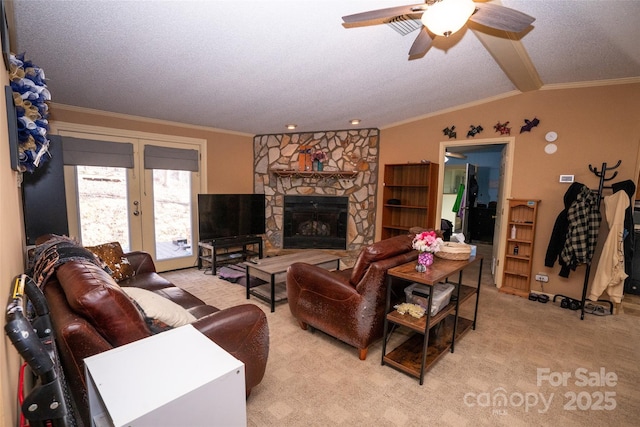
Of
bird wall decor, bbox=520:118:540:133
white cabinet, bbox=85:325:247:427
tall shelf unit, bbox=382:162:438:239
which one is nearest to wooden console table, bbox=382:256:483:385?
white cabinet, bbox=85:325:247:427

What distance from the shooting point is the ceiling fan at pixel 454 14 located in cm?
158

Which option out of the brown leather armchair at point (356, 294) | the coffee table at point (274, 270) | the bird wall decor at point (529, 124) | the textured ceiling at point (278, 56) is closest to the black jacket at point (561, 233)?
the bird wall decor at point (529, 124)

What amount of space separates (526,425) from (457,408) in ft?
1.23

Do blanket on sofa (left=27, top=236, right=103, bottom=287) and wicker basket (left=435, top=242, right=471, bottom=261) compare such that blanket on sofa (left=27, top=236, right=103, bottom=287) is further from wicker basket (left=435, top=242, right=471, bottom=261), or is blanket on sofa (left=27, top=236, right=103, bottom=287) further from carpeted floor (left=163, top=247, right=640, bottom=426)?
wicker basket (left=435, top=242, right=471, bottom=261)

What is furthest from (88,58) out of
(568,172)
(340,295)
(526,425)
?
(568,172)

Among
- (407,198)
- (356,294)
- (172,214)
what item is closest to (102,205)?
(172,214)

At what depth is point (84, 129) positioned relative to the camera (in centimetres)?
359

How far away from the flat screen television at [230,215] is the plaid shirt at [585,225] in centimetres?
423

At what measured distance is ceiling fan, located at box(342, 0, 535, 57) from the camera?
5.19ft

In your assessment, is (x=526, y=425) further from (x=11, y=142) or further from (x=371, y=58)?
(x=11, y=142)

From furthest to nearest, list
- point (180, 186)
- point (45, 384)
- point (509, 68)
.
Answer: point (180, 186) → point (509, 68) → point (45, 384)

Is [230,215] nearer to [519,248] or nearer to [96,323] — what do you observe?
[96,323]

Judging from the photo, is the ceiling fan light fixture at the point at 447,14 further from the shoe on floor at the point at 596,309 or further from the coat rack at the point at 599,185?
the shoe on floor at the point at 596,309

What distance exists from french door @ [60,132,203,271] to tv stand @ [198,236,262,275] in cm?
20
